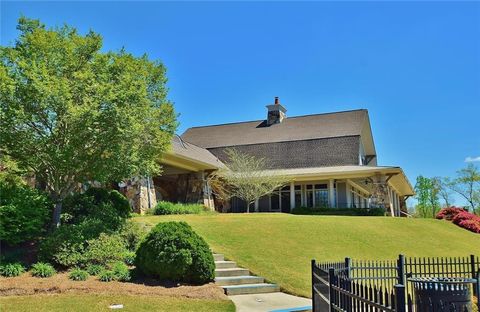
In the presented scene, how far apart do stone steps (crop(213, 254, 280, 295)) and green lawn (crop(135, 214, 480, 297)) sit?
329 mm

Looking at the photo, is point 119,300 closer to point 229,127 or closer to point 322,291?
point 322,291

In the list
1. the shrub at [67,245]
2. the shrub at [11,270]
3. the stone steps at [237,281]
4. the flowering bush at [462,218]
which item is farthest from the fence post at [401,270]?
the flowering bush at [462,218]

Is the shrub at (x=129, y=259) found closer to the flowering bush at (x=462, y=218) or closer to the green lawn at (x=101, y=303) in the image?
the green lawn at (x=101, y=303)

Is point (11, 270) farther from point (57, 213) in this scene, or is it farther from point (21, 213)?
point (57, 213)

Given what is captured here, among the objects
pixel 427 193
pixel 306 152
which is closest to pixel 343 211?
pixel 306 152

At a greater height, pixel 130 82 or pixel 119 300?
pixel 130 82

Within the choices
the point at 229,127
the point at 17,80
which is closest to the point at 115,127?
the point at 17,80

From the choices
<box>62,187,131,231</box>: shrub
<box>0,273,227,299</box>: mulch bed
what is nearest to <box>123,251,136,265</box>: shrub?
<box>0,273,227,299</box>: mulch bed

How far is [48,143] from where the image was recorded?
12.0 metres

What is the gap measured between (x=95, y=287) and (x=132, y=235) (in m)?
3.54

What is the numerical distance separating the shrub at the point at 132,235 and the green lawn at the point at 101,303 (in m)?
3.68

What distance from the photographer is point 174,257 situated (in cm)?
1041

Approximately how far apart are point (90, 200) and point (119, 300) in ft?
21.2

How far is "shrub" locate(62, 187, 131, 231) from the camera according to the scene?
13367 millimetres
